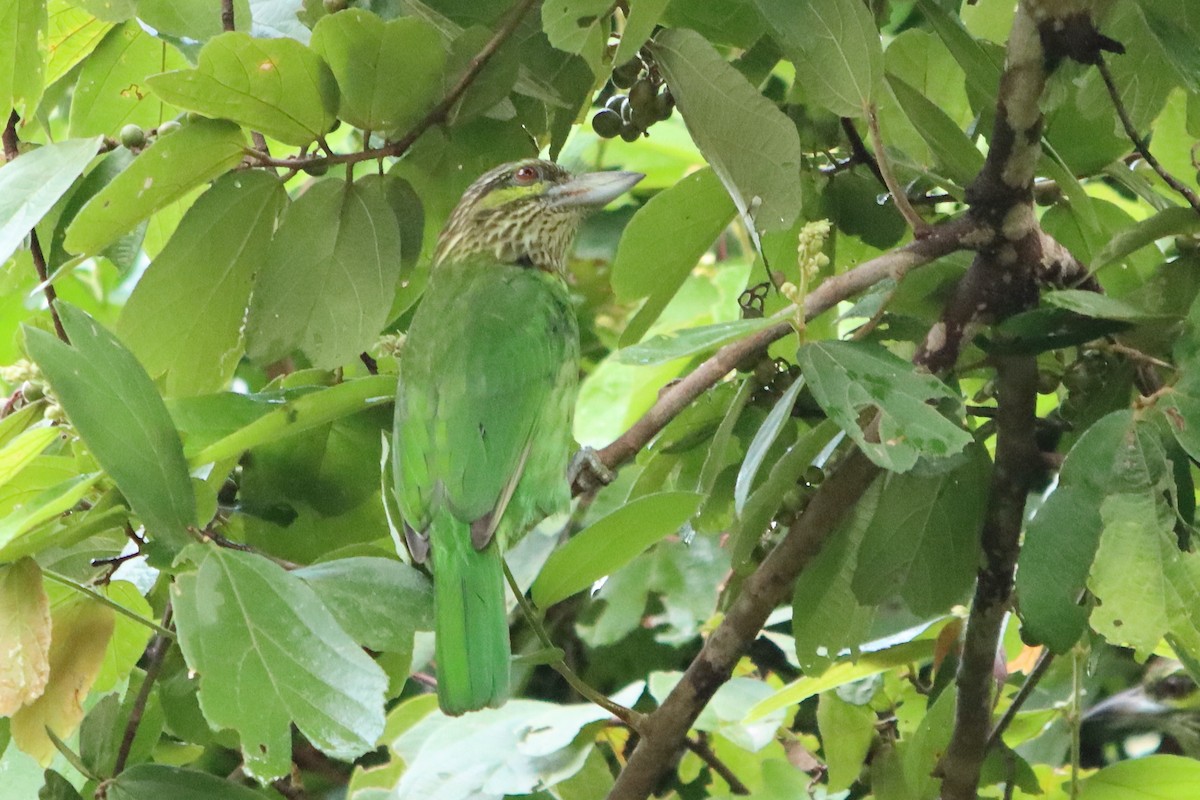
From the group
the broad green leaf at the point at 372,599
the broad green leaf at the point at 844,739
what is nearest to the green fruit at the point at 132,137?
the broad green leaf at the point at 372,599

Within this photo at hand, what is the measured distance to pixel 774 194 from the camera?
1.82 m

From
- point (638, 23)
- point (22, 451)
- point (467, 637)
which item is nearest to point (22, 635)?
point (22, 451)

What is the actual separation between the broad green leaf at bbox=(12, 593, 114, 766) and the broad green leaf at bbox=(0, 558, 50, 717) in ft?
0.53

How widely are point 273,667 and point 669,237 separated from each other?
1.05 m

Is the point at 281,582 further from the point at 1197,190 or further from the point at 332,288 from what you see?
the point at 1197,190

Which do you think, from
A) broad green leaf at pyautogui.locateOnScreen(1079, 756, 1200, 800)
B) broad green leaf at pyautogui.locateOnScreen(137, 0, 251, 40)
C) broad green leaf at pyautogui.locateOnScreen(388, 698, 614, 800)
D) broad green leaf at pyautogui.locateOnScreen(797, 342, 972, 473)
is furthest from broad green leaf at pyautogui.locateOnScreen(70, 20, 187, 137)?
broad green leaf at pyautogui.locateOnScreen(1079, 756, 1200, 800)

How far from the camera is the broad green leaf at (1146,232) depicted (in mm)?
1751

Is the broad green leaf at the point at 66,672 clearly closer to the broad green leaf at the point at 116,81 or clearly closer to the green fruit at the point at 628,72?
the broad green leaf at the point at 116,81

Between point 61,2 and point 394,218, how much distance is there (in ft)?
2.61

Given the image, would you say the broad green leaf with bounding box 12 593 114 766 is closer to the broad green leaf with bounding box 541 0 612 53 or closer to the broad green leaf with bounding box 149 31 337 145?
the broad green leaf with bounding box 149 31 337 145

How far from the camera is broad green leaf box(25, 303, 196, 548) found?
1524 mm

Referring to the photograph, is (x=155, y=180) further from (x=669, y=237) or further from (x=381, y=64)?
(x=669, y=237)

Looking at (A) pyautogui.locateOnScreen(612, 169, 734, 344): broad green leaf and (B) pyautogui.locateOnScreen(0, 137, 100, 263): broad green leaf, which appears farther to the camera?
(A) pyautogui.locateOnScreen(612, 169, 734, 344): broad green leaf

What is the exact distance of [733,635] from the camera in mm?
2043
